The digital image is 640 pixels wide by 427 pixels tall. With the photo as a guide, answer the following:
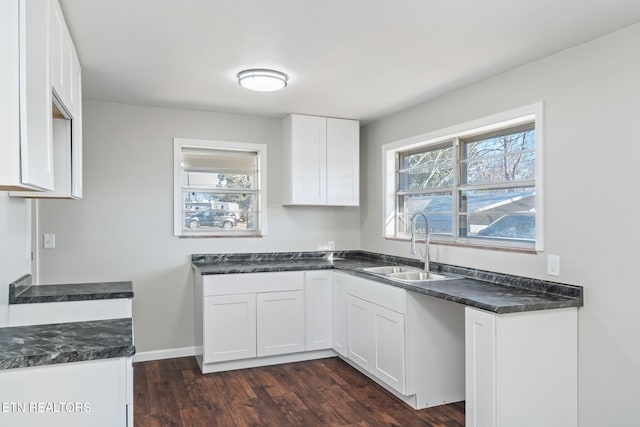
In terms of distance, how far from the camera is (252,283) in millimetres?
3857

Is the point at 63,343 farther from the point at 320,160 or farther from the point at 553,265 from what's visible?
the point at 320,160

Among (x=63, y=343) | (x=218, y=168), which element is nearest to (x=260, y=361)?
(x=218, y=168)

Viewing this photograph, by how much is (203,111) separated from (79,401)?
3.15 meters

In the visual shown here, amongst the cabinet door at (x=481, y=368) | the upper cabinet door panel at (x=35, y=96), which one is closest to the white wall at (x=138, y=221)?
the upper cabinet door panel at (x=35, y=96)

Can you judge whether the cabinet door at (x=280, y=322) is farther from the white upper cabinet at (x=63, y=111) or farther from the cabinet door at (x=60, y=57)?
the cabinet door at (x=60, y=57)

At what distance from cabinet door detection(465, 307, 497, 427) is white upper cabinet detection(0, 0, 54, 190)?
2125mm

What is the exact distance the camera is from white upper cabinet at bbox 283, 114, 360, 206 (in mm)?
4328

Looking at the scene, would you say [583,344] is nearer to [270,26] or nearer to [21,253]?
[270,26]

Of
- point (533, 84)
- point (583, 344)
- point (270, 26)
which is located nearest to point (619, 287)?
point (583, 344)

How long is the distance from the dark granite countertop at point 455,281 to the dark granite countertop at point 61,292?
0.96 meters

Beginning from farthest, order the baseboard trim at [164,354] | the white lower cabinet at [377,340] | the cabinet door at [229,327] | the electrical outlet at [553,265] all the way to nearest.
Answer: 1. the baseboard trim at [164,354]
2. the cabinet door at [229,327]
3. the white lower cabinet at [377,340]
4. the electrical outlet at [553,265]

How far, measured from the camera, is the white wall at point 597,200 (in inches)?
90.0

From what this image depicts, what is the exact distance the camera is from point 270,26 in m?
2.35

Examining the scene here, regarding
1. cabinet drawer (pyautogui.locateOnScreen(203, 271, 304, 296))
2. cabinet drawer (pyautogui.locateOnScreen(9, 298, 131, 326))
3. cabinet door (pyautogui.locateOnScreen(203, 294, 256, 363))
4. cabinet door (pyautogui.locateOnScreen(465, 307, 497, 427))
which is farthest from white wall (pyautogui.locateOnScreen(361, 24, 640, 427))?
cabinet drawer (pyautogui.locateOnScreen(9, 298, 131, 326))
